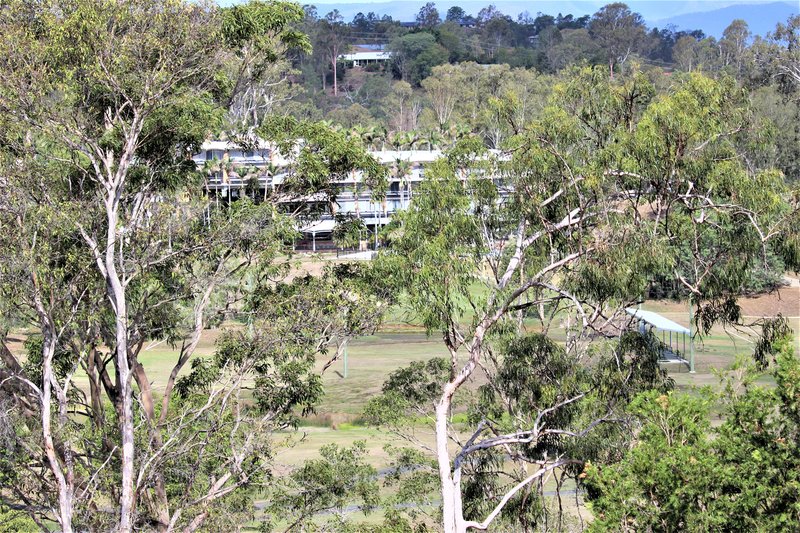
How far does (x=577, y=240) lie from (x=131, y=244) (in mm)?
5952

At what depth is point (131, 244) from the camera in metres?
13.6

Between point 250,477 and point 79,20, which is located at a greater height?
point 79,20

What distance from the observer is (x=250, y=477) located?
14352 millimetres

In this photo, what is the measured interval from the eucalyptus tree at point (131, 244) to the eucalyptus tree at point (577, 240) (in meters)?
1.94

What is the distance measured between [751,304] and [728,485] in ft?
132

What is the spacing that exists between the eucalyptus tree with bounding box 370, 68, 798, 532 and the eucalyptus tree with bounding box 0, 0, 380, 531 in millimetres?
1944

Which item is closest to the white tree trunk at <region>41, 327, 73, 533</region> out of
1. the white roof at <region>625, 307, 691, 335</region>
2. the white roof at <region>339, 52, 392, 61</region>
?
the white roof at <region>625, 307, 691, 335</region>

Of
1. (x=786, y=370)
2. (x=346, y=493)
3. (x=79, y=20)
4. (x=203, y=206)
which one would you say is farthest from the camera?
(x=346, y=493)

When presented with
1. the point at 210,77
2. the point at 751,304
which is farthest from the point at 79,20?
the point at 751,304

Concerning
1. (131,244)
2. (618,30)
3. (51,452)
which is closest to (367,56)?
(618,30)

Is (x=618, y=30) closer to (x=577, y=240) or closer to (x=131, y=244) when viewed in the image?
(x=577, y=240)

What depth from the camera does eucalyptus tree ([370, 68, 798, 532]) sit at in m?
13.4

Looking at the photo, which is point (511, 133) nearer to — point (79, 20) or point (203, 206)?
point (203, 206)

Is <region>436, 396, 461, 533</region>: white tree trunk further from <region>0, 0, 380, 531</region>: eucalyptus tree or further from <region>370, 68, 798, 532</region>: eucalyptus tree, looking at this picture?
<region>0, 0, 380, 531</region>: eucalyptus tree
